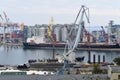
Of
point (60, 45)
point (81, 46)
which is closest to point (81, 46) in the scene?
point (81, 46)

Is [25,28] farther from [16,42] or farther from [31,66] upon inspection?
[31,66]

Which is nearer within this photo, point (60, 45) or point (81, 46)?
point (81, 46)

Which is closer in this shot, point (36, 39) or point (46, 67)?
point (46, 67)

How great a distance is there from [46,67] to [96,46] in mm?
39680

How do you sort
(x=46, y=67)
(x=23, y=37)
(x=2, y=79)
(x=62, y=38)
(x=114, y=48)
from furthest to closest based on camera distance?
1. (x=23, y=37)
2. (x=62, y=38)
3. (x=114, y=48)
4. (x=46, y=67)
5. (x=2, y=79)

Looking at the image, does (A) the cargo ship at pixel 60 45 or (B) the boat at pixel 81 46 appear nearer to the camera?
(B) the boat at pixel 81 46

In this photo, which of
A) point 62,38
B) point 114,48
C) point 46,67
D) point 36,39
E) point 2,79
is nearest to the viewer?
point 2,79

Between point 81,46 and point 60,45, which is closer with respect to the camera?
point 81,46

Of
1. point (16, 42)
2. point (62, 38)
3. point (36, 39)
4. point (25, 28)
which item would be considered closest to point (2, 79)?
Answer: point (36, 39)

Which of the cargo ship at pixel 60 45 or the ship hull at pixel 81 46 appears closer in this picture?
the ship hull at pixel 81 46

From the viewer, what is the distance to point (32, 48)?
69312 millimetres

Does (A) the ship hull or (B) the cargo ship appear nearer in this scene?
(A) the ship hull

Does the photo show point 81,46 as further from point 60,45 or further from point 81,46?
point 60,45

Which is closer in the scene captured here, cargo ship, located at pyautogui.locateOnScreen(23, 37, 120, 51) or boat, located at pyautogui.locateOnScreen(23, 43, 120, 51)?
boat, located at pyautogui.locateOnScreen(23, 43, 120, 51)
